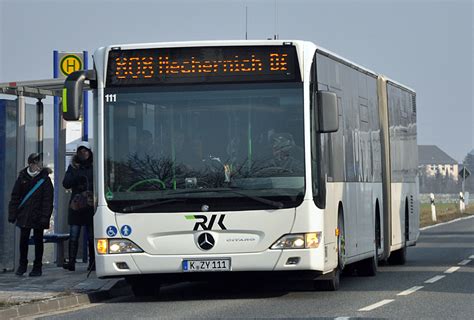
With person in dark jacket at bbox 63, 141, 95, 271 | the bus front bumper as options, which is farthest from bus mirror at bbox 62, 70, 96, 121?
person in dark jacket at bbox 63, 141, 95, 271

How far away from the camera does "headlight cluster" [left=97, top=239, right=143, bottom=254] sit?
16.2 metres

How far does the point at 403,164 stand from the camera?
25.1m

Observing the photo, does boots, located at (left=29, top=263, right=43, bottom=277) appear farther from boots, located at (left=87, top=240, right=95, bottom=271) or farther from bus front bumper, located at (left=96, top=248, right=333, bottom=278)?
bus front bumper, located at (left=96, top=248, right=333, bottom=278)

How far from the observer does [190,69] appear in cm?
1636

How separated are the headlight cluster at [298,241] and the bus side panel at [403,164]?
7.30 metres

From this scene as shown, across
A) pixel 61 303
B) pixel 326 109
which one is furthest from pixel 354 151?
pixel 61 303

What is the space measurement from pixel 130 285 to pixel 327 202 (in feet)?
12.0

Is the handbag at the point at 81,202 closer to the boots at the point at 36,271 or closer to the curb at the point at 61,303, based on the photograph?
the boots at the point at 36,271

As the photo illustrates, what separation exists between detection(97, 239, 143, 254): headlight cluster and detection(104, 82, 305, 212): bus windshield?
40 cm

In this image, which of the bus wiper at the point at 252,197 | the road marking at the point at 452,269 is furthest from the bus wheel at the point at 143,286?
the road marking at the point at 452,269

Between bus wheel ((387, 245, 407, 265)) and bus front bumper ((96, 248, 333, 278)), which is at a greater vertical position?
bus front bumper ((96, 248, 333, 278))

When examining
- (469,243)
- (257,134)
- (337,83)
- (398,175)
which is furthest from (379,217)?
(469,243)

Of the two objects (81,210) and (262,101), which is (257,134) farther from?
(81,210)

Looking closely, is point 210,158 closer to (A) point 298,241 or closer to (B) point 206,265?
(B) point 206,265
